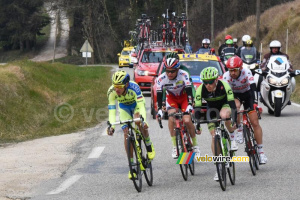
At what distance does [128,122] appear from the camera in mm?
9633

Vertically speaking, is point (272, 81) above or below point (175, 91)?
below

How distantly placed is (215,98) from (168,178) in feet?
4.44

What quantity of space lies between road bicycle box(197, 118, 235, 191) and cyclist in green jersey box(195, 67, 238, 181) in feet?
0.74

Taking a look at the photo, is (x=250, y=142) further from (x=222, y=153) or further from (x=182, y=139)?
(x=222, y=153)

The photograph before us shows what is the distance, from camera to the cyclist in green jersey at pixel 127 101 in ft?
31.7

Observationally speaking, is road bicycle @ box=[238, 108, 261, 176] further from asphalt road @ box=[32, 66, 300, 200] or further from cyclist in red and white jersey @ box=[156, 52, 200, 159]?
cyclist in red and white jersey @ box=[156, 52, 200, 159]

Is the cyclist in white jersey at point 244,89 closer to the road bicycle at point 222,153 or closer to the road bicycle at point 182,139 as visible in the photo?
the road bicycle at point 182,139

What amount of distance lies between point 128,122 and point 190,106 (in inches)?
51.6

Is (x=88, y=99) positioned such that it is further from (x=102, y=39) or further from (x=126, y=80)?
(x=102, y=39)

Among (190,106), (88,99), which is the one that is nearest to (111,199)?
(190,106)

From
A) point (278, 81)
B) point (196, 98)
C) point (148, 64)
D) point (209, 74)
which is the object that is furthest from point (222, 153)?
point (148, 64)

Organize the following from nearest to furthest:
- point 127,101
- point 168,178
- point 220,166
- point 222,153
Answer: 1. point 220,166
2. point 222,153
3. point 127,101
4. point 168,178

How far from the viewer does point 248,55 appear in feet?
64.8

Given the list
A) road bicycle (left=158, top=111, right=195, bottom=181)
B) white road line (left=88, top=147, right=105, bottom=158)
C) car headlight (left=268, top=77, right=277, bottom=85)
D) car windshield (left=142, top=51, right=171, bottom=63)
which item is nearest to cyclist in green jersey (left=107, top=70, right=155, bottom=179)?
road bicycle (left=158, top=111, right=195, bottom=181)
